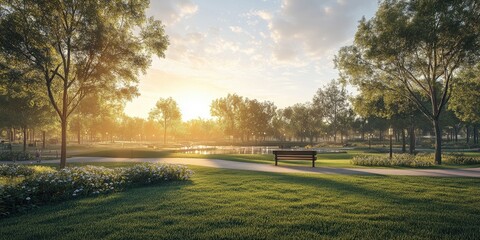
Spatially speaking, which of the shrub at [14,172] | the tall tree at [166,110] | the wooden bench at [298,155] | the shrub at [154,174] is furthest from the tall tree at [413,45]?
the tall tree at [166,110]

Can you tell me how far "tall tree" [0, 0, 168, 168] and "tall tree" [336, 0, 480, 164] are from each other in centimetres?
1552

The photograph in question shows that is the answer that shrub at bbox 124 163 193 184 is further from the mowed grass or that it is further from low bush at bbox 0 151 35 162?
low bush at bbox 0 151 35 162

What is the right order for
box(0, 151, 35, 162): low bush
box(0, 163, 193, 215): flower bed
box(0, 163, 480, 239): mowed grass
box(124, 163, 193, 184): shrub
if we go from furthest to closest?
box(0, 151, 35, 162): low bush < box(124, 163, 193, 184): shrub < box(0, 163, 193, 215): flower bed < box(0, 163, 480, 239): mowed grass

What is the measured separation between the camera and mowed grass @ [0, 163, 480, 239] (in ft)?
17.1

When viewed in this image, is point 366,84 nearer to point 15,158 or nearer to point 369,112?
point 369,112

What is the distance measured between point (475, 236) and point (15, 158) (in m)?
29.5

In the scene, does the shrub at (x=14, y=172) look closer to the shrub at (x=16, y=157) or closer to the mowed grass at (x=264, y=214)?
the mowed grass at (x=264, y=214)

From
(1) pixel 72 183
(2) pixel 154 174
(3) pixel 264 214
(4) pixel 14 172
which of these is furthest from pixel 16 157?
(3) pixel 264 214

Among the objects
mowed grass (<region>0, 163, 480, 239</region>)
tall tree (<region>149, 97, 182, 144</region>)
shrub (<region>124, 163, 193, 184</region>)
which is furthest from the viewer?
tall tree (<region>149, 97, 182, 144</region>)

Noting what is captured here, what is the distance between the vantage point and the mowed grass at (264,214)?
521 centimetres

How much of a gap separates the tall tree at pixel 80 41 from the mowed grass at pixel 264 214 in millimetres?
9664

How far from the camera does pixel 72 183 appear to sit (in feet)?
27.6

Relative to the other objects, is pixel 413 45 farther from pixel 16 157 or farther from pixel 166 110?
pixel 166 110

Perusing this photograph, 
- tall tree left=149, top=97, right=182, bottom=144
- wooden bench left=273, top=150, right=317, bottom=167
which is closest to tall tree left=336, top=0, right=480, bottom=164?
wooden bench left=273, top=150, right=317, bottom=167
